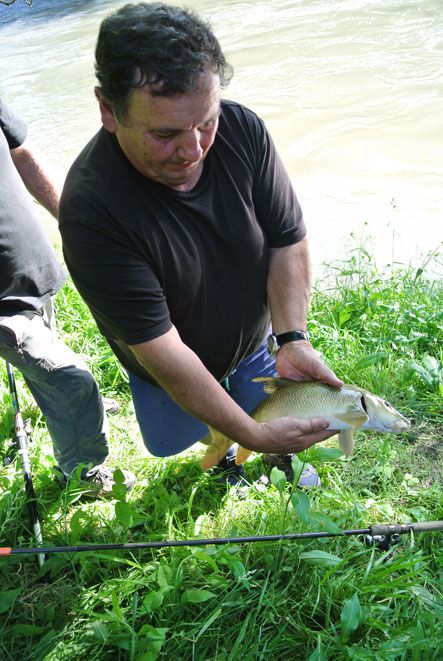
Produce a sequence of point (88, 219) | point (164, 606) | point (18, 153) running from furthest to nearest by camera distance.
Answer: point (18, 153) < point (164, 606) < point (88, 219)

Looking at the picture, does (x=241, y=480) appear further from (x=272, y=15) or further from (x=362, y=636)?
(x=272, y=15)

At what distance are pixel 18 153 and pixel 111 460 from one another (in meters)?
1.62

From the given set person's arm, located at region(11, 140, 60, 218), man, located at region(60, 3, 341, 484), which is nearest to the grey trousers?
man, located at region(60, 3, 341, 484)

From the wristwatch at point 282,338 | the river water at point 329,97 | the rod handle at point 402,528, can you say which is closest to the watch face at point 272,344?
the wristwatch at point 282,338

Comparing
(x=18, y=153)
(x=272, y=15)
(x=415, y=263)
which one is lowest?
(x=415, y=263)

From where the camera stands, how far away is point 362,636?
257cm

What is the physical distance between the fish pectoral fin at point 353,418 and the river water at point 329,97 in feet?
9.42

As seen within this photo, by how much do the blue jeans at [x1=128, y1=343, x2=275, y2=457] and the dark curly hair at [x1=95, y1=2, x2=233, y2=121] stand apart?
1.32 metres

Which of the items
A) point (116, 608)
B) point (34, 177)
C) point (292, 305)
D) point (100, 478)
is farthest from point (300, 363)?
point (34, 177)

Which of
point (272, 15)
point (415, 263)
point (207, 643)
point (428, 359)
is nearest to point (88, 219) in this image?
point (207, 643)

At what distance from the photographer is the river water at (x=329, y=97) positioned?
598 cm

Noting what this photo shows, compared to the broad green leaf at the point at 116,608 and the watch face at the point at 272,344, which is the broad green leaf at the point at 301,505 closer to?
the watch face at the point at 272,344

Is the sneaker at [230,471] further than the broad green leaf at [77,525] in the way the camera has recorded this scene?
Yes

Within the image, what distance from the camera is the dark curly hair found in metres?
2.02
